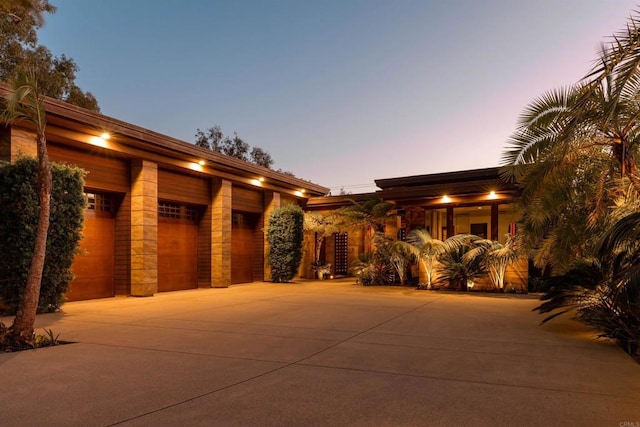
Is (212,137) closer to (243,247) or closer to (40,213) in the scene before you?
(243,247)

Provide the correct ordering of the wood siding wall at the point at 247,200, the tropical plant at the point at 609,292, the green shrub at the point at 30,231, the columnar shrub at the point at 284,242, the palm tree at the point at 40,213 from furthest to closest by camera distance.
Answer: the columnar shrub at the point at 284,242 → the wood siding wall at the point at 247,200 → the green shrub at the point at 30,231 → the palm tree at the point at 40,213 → the tropical plant at the point at 609,292

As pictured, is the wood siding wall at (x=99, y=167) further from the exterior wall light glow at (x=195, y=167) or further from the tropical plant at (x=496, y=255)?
the tropical plant at (x=496, y=255)

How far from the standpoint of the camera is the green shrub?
28.5ft

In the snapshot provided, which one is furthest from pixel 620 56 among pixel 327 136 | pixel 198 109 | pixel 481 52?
pixel 198 109

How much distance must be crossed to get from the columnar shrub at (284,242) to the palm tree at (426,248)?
480cm

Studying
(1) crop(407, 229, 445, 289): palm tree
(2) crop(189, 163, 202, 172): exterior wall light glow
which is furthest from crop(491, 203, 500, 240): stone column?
(2) crop(189, 163, 202, 172): exterior wall light glow

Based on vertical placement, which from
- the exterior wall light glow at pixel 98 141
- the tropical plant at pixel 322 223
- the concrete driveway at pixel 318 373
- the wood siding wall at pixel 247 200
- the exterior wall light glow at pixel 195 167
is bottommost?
the concrete driveway at pixel 318 373

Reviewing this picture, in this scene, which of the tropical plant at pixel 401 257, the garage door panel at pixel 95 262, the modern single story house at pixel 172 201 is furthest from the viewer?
the tropical plant at pixel 401 257

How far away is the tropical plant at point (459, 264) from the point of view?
1427 centimetres

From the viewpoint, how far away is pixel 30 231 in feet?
28.6

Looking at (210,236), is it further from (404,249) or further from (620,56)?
(620,56)

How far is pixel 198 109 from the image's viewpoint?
38406 millimetres

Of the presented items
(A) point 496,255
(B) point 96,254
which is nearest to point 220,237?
(B) point 96,254

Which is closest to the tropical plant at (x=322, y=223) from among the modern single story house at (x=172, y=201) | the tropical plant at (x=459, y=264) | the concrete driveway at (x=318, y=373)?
the modern single story house at (x=172, y=201)
